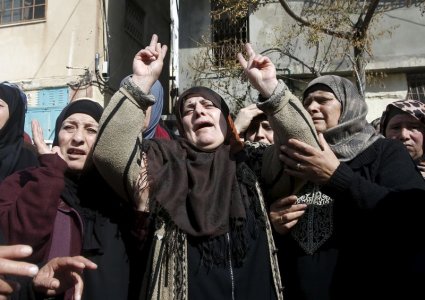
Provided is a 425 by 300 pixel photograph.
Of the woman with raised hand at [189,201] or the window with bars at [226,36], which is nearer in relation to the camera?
the woman with raised hand at [189,201]

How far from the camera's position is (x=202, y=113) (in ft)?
7.16

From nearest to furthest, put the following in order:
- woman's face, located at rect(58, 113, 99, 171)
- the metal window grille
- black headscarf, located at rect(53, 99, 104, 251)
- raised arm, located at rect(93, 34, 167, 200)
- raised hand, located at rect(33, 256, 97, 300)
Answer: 1. raised hand, located at rect(33, 256, 97, 300)
2. raised arm, located at rect(93, 34, 167, 200)
3. black headscarf, located at rect(53, 99, 104, 251)
4. woman's face, located at rect(58, 113, 99, 171)
5. the metal window grille

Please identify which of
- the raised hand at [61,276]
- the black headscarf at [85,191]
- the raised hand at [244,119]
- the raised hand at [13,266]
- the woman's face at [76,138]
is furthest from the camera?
the raised hand at [244,119]

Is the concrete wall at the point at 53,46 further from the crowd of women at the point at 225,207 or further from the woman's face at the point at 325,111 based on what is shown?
the woman's face at the point at 325,111

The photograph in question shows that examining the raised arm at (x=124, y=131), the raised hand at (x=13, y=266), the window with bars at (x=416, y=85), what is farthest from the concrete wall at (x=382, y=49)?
the raised hand at (x=13, y=266)

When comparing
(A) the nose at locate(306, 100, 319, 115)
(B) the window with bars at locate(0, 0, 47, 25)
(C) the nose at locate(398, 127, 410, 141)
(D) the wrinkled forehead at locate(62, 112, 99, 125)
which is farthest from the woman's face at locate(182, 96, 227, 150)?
(B) the window with bars at locate(0, 0, 47, 25)

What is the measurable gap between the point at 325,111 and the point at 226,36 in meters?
7.94

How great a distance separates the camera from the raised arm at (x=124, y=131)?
1.86m

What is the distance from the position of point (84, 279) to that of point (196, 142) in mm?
766

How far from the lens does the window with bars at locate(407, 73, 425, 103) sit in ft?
29.9

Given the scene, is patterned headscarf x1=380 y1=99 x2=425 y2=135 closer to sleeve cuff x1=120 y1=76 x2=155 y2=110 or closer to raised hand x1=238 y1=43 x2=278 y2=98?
raised hand x1=238 y1=43 x2=278 y2=98

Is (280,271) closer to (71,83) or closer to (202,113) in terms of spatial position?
(202,113)

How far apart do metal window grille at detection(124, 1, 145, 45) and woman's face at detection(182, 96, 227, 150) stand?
9.62 metres

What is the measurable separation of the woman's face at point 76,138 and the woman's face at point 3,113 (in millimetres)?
436
